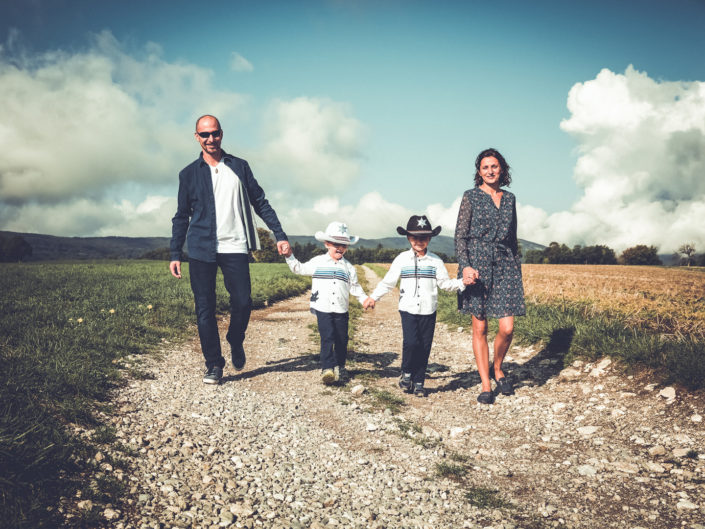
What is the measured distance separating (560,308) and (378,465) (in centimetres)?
715

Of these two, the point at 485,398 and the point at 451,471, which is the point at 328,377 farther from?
the point at 451,471

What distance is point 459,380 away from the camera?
233 inches

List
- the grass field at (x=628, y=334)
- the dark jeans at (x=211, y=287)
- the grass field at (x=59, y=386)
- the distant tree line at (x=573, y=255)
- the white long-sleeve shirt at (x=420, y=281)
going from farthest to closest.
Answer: the distant tree line at (x=573, y=255), the white long-sleeve shirt at (x=420, y=281), the dark jeans at (x=211, y=287), the grass field at (x=628, y=334), the grass field at (x=59, y=386)

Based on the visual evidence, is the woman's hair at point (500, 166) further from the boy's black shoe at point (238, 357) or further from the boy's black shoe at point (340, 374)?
the boy's black shoe at point (238, 357)

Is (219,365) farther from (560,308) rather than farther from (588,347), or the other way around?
(560,308)

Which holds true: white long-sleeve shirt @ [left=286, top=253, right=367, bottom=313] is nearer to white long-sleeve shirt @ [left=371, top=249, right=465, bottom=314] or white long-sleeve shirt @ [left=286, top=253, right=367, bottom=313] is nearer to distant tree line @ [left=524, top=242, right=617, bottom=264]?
white long-sleeve shirt @ [left=371, top=249, right=465, bottom=314]

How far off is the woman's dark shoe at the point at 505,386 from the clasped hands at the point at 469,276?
1.45 metres

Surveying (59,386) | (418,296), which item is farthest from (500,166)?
(59,386)

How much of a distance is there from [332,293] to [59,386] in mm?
3099

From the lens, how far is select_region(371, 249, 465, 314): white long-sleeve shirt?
5145 mm

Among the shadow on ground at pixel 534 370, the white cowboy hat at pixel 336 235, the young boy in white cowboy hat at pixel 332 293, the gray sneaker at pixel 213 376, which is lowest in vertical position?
the shadow on ground at pixel 534 370

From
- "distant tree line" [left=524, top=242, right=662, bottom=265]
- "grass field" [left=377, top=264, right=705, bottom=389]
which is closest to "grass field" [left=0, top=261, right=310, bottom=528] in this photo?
"grass field" [left=377, top=264, right=705, bottom=389]

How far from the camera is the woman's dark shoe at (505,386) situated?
5.15m

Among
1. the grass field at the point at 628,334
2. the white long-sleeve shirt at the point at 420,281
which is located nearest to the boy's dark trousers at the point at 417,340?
the white long-sleeve shirt at the point at 420,281
